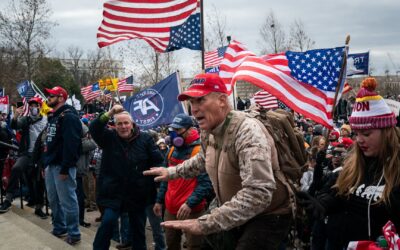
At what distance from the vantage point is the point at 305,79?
17.4 feet

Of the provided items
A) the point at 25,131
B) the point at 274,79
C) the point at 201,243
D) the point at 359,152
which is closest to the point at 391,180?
the point at 359,152

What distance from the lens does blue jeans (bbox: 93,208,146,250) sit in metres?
4.83

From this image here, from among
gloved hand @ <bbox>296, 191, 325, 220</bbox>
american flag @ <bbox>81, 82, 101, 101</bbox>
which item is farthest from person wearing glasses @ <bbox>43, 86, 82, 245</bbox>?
american flag @ <bbox>81, 82, 101, 101</bbox>

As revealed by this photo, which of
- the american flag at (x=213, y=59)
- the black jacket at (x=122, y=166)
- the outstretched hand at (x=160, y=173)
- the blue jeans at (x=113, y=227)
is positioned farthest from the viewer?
the american flag at (x=213, y=59)

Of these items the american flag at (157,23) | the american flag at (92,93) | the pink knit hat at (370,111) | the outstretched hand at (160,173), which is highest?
the american flag at (157,23)

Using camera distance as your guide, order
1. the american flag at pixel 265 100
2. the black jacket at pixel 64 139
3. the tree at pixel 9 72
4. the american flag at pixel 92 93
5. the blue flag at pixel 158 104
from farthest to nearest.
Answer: the tree at pixel 9 72, the american flag at pixel 92 93, the american flag at pixel 265 100, the blue flag at pixel 158 104, the black jacket at pixel 64 139

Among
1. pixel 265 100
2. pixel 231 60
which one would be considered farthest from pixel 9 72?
pixel 231 60

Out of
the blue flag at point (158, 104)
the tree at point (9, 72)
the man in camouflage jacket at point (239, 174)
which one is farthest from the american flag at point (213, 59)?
the tree at point (9, 72)

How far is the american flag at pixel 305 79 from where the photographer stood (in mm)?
5051

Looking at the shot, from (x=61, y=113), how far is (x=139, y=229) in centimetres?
194

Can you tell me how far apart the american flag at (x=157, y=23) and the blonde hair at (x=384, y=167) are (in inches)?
158

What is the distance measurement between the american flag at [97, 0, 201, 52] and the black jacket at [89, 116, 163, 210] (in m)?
1.83

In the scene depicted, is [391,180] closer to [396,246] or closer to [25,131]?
[396,246]

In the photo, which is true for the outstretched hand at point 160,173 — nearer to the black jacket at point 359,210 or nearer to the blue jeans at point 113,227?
the black jacket at point 359,210
